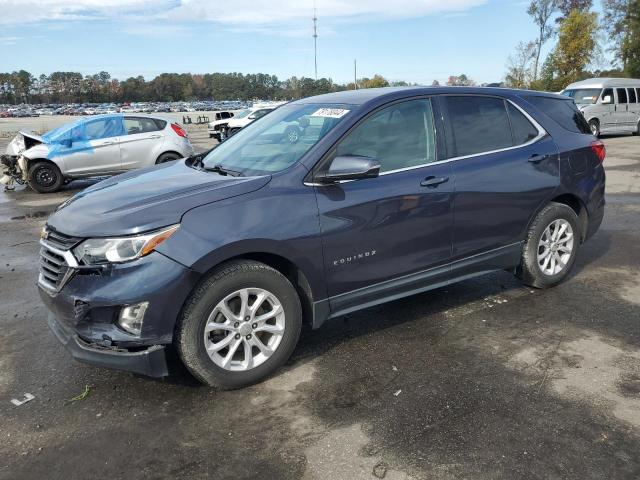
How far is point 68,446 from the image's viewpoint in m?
2.91

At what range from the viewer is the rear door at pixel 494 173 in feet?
13.9

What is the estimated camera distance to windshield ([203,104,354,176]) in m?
3.76

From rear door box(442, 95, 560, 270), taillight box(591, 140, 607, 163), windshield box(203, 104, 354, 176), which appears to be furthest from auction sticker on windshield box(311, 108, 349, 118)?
taillight box(591, 140, 607, 163)

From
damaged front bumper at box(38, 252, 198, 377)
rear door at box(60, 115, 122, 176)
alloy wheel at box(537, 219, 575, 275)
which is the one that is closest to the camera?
damaged front bumper at box(38, 252, 198, 377)

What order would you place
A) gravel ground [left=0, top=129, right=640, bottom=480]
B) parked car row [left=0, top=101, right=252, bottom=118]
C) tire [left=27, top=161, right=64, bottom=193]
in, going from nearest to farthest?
gravel ground [left=0, top=129, right=640, bottom=480], tire [left=27, top=161, right=64, bottom=193], parked car row [left=0, top=101, right=252, bottom=118]

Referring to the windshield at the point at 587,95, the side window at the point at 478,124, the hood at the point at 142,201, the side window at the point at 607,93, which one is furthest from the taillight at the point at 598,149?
the side window at the point at 607,93

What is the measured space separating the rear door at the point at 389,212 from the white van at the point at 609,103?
724 inches

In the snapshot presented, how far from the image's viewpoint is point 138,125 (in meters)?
12.3

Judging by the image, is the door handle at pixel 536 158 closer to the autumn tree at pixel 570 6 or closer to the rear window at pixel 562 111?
the rear window at pixel 562 111

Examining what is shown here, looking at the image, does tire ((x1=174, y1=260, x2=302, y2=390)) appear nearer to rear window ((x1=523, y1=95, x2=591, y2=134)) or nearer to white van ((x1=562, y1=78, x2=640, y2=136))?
rear window ((x1=523, y1=95, x2=591, y2=134))

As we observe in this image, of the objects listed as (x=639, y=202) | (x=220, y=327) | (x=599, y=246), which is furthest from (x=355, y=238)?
(x=639, y=202)

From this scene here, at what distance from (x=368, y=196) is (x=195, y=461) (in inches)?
76.8

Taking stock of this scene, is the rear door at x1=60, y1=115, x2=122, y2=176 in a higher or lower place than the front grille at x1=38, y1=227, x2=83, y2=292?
higher

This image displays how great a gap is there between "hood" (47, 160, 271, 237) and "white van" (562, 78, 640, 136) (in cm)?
1961
